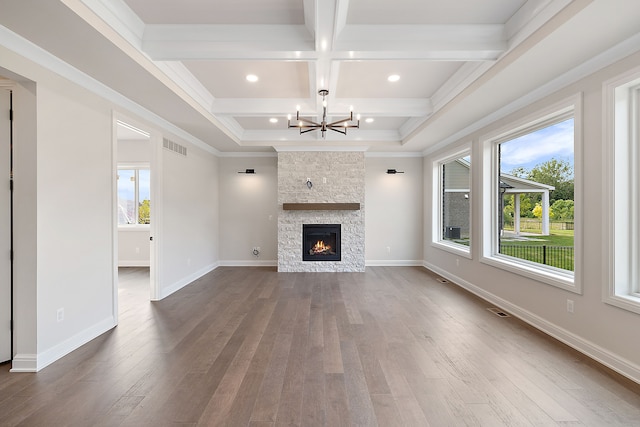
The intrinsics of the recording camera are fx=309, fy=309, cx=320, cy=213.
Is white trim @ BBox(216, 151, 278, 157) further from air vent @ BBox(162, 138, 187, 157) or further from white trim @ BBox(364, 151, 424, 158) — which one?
white trim @ BBox(364, 151, 424, 158)

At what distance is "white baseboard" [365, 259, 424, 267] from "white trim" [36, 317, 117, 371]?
16.6 ft

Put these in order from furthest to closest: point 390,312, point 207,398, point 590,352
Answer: point 390,312 < point 590,352 < point 207,398

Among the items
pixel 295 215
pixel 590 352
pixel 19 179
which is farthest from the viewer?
pixel 295 215

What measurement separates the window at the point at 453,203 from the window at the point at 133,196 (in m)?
6.53

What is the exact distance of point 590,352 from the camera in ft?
9.01

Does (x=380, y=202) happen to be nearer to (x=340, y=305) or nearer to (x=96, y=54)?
(x=340, y=305)

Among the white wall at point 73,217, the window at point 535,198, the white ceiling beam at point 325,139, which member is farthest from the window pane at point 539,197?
the white wall at point 73,217

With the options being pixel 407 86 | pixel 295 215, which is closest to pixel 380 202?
pixel 295 215

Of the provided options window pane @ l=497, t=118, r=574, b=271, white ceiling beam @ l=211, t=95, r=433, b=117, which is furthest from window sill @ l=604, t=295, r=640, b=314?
white ceiling beam @ l=211, t=95, r=433, b=117

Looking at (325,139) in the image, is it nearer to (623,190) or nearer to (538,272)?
(538,272)

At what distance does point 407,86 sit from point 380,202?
3.33 m

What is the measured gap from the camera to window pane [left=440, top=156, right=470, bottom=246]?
553 cm

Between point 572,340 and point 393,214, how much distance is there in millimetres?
4435

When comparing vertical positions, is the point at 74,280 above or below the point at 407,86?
below
